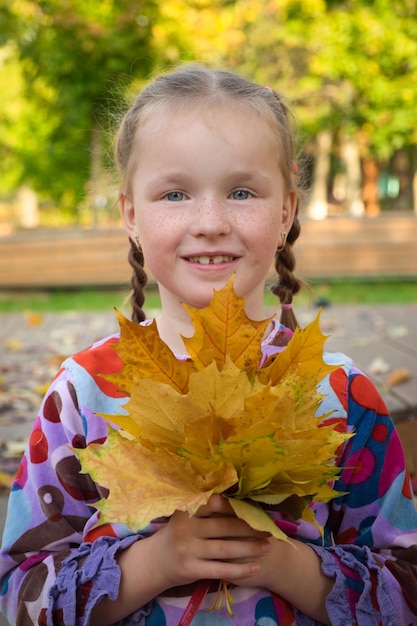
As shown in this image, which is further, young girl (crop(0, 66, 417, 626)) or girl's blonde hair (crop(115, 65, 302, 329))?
girl's blonde hair (crop(115, 65, 302, 329))

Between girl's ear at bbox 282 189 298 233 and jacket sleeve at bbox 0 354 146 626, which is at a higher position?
girl's ear at bbox 282 189 298 233

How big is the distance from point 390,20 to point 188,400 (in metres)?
13.8

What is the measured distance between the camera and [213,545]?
119 cm

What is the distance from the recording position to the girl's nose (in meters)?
1.48

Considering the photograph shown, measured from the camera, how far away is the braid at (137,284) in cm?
190

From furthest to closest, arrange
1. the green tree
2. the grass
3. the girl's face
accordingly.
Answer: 1. the green tree
2. the grass
3. the girl's face

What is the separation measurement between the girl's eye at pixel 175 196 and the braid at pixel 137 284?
36 cm

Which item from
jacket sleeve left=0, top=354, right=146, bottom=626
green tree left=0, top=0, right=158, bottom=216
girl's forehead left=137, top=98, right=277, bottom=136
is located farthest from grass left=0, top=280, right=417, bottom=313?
jacket sleeve left=0, top=354, right=146, bottom=626

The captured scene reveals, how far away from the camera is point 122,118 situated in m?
1.94

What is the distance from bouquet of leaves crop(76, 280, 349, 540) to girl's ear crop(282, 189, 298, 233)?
24.1 inches

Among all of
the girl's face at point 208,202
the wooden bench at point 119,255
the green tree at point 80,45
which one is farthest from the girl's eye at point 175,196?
the wooden bench at point 119,255

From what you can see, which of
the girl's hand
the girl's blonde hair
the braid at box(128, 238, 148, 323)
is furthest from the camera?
the braid at box(128, 238, 148, 323)

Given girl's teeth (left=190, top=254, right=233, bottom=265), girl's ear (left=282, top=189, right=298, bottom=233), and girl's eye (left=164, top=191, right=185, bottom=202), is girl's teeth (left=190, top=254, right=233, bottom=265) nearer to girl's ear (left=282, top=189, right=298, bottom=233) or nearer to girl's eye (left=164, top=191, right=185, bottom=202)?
girl's eye (left=164, top=191, right=185, bottom=202)

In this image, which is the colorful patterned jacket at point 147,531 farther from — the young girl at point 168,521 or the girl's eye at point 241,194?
the girl's eye at point 241,194
